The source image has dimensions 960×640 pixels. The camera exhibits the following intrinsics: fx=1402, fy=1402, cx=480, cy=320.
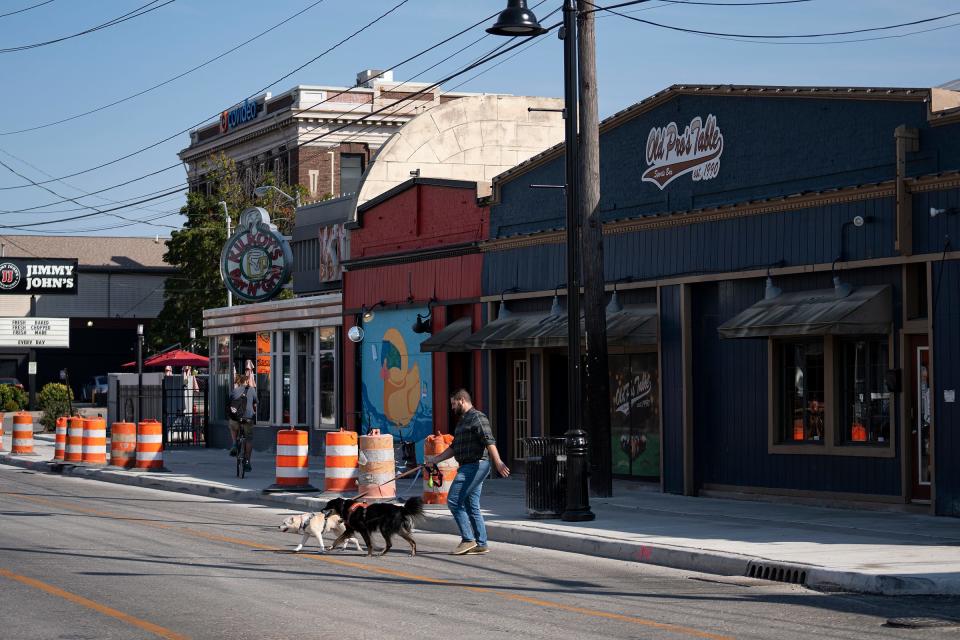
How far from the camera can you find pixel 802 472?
66.0 feet

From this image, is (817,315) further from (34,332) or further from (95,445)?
(34,332)

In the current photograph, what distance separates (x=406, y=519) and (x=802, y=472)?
7439mm

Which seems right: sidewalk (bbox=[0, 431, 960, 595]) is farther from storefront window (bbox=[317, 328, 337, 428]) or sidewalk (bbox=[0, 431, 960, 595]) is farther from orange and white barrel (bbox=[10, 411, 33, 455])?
orange and white barrel (bbox=[10, 411, 33, 455])

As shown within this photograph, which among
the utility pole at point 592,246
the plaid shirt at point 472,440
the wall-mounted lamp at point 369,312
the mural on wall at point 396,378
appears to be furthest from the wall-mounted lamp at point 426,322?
the plaid shirt at point 472,440

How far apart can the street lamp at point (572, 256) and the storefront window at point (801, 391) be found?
352cm

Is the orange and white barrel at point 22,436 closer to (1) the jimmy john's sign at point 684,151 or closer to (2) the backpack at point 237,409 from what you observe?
(2) the backpack at point 237,409

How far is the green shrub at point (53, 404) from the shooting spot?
4997cm

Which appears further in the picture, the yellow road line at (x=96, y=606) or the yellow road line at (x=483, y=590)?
the yellow road line at (x=483, y=590)

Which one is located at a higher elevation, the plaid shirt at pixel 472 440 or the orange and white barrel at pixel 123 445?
the plaid shirt at pixel 472 440

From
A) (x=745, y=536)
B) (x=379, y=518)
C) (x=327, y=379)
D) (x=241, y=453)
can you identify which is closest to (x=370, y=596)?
(x=379, y=518)

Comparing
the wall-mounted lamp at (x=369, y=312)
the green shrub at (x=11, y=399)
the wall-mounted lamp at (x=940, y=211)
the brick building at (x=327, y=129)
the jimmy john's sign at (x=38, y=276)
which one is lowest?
the green shrub at (x=11, y=399)

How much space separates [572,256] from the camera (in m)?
18.5

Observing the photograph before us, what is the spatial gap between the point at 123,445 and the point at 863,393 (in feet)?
56.4

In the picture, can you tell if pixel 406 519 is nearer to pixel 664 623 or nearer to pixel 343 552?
pixel 343 552
